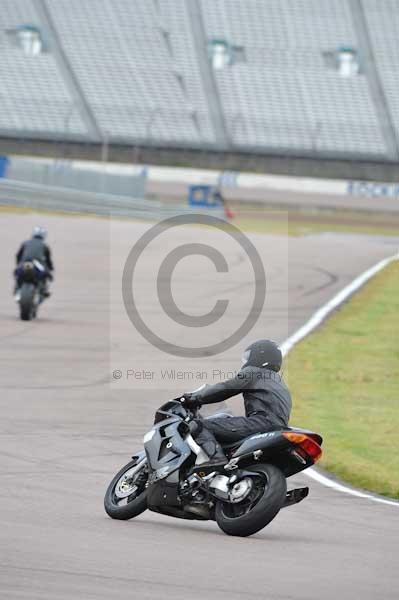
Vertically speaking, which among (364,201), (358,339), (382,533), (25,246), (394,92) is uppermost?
(394,92)

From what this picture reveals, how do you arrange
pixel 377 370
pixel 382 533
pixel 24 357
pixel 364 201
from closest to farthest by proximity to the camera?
pixel 382 533, pixel 24 357, pixel 377 370, pixel 364 201

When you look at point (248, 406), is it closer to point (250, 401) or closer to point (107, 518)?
point (250, 401)

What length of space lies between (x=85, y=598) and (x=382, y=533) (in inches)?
129

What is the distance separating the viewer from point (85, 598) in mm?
5820

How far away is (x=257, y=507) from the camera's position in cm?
784

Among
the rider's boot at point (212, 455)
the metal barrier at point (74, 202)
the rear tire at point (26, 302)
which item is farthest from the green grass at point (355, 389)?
the metal barrier at point (74, 202)

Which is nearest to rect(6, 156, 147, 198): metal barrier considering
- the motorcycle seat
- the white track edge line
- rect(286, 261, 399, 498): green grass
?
the white track edge line

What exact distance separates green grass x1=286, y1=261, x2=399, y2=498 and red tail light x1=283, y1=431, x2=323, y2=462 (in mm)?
2633

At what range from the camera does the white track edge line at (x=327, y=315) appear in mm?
10570

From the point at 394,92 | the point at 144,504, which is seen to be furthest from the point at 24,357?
the point at 394,92

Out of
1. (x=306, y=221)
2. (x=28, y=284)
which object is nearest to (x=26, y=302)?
(x=28, y=284)

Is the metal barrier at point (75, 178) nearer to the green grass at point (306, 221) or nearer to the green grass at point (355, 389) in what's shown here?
the green grass at point (306, 221)

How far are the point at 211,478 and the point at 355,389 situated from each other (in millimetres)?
9358

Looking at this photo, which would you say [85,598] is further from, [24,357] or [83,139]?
[83,139]
